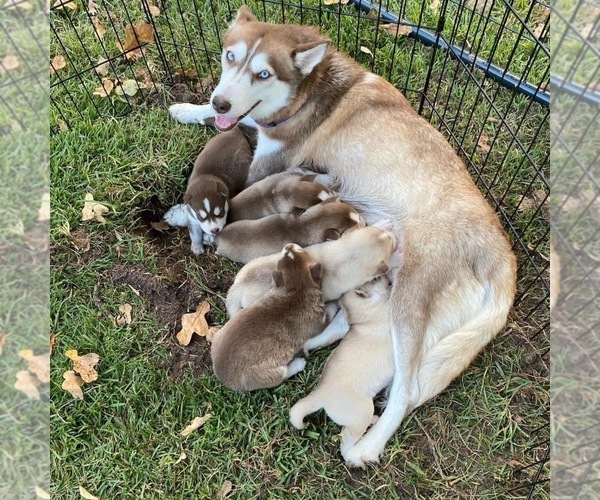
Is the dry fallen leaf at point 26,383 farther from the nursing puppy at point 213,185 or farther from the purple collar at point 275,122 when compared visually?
the purple collar at point 275,122

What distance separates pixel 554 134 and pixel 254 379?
1.87 meters

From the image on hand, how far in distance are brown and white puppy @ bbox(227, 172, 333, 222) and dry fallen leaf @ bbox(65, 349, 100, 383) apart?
3.80ft

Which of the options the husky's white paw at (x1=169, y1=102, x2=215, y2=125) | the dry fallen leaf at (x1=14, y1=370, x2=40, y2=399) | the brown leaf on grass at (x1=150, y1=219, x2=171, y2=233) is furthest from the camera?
the husky's white paw at (x1=169, y1=102, x2=215, y2=125)

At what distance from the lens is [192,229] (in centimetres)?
364

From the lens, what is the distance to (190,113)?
4133 mm

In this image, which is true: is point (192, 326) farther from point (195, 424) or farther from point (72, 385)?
point (72, 385)

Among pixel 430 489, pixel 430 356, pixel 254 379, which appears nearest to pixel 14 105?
pixel 254 379

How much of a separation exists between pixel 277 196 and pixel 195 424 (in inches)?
55.8

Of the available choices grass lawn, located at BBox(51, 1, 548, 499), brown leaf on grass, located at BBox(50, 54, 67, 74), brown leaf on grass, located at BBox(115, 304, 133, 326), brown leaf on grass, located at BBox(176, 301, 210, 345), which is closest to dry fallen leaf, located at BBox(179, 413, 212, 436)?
grass lawn, located at BBox(51, 1, 548, 499)

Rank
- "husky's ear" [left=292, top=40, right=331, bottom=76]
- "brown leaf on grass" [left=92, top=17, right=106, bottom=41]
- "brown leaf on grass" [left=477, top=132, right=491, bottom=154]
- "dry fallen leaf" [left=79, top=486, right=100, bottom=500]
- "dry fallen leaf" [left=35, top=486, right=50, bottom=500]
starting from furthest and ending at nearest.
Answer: "brown leaf on grass" [left=92, top=17, right=106, bottom=41], "brown leaf on grass" [left=477, top=132, right=491, bottom=154], "husky's ear" [left=292, top=40, right=331, bottom=76], "dry fallen leaf" [left=79, top=486, right=100, bottom=500], "dry fallen leaf" [left=35, top=486, right=50, bottom=500]

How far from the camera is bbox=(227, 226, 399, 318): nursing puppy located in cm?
315

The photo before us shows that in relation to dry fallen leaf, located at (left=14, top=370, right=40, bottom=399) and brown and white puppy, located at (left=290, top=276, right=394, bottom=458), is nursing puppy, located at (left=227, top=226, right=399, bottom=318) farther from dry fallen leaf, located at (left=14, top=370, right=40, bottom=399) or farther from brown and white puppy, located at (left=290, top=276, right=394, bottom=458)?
dry fallen leaf, located at (left=14, top=370, right=40, bottom=399)

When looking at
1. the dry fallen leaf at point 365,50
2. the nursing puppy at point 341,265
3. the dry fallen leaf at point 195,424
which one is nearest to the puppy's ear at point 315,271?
the nursing puppy at point 341,265

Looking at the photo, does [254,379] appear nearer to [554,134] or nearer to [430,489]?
[430,489]
